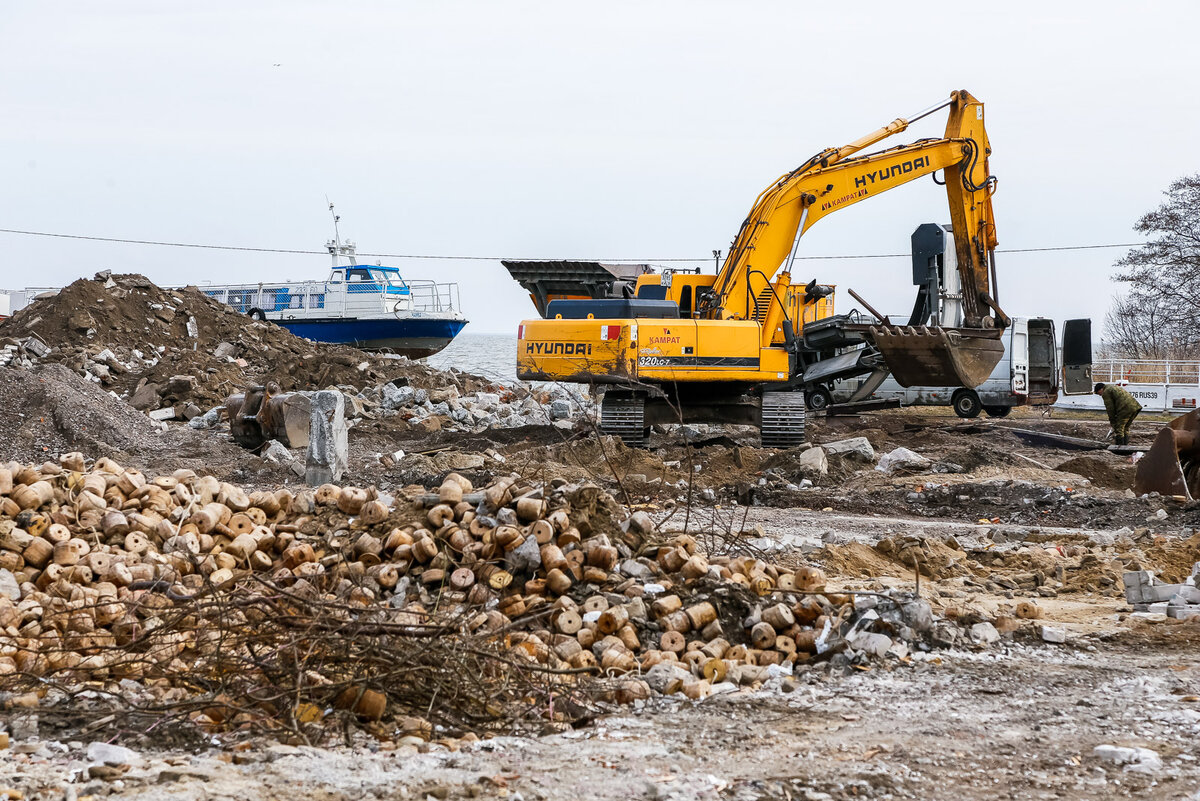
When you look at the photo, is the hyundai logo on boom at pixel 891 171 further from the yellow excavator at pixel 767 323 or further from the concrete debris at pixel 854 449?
the concrete debris at pixel 854 449

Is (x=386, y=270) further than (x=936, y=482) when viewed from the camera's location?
Yes

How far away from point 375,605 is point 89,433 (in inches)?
439

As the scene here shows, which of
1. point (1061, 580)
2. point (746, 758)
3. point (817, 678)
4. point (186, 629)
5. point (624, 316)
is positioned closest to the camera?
point (746, 758)

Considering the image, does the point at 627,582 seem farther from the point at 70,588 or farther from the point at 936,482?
the point at 936,482

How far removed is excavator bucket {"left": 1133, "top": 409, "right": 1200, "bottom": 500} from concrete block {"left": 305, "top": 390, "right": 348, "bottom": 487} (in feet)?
26.7

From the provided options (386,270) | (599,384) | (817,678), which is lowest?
(817,678)

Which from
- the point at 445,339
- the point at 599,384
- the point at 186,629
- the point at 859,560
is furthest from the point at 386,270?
the point at 186,629

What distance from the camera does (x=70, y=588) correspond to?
599cm

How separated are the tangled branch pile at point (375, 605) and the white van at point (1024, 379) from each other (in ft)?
55.4

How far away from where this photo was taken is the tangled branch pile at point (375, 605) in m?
4.66

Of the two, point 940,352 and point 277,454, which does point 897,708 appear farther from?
point 277,454

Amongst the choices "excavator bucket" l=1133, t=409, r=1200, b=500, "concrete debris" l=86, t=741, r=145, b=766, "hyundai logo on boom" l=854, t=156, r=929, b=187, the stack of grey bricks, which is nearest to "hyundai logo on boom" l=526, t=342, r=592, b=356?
"hyundai logo on boom" l=854, t=156, r=929, b=187

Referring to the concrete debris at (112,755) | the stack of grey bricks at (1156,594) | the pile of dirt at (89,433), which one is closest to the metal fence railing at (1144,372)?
the pile of dirt at (89,433)

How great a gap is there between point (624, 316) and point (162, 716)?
1078 cm
